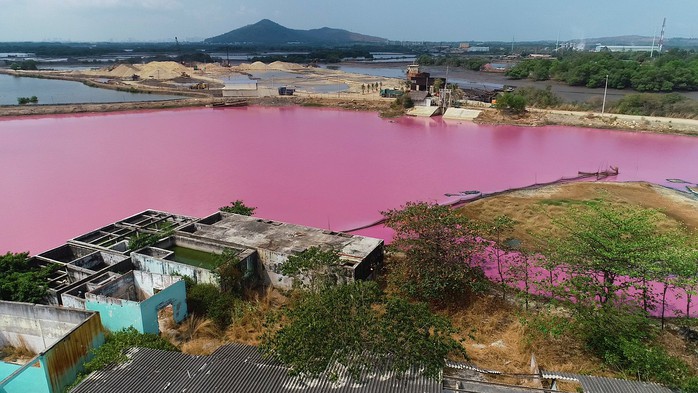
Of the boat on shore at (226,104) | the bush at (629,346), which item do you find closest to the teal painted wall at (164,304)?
the bush at (629,346)

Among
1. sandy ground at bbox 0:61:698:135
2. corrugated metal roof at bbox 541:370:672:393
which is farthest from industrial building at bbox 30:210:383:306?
sandy ground at bbox 0:61:698:135

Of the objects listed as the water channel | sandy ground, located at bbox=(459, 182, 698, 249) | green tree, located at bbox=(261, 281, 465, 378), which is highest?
the water channel

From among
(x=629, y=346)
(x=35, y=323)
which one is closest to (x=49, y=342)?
(x=35, y=323)

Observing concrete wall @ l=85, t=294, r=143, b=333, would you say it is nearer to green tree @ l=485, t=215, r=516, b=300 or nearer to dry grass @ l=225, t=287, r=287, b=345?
dry grass @ l=225, t=287, r=287, b=345

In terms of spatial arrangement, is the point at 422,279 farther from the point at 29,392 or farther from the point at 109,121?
the point at 109,121

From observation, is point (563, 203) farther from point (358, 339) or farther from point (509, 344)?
point (358, 339)

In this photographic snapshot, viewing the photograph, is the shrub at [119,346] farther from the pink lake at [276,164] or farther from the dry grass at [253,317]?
the pink lake at [276,164]

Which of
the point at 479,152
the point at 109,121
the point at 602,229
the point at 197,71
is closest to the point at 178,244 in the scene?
the point at 602,229
